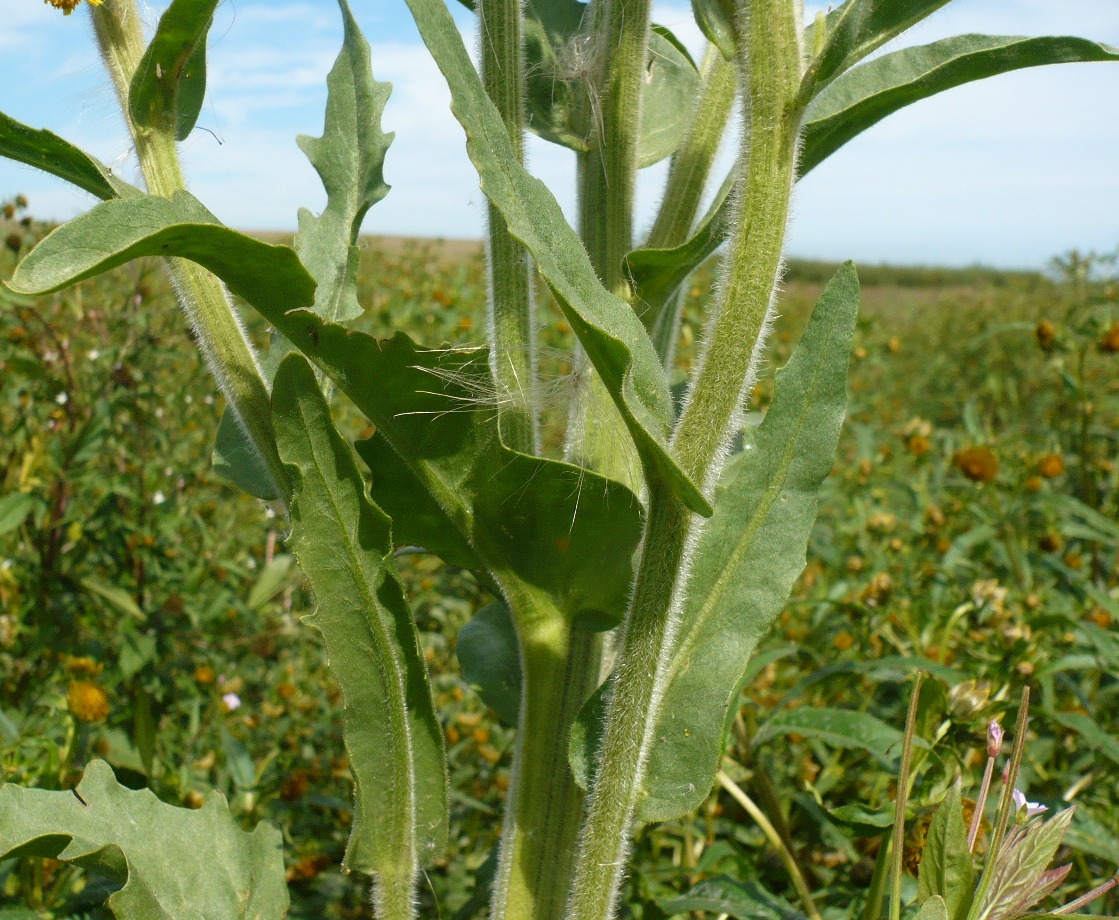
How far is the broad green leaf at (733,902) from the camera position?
1.26 m

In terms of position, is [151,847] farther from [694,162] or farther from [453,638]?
[453,638]

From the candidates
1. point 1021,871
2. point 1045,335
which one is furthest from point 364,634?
point 1045,335

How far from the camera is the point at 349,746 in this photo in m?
1.10

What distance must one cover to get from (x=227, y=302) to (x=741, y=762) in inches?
41.2

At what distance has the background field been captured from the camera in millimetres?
1541

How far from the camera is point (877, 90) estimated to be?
105cm

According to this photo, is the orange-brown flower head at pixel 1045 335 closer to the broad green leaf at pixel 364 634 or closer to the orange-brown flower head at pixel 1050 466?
the orange-brown flower head at pixel 1050 466

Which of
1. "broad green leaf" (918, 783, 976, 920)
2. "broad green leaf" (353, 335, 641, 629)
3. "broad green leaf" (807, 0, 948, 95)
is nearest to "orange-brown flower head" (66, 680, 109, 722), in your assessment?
"broad green leaf" (353, 335, 641, 629)

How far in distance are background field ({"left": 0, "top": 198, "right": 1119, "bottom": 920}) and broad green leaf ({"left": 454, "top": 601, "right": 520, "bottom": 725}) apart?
247 millimetres

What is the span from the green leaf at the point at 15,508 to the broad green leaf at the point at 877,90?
150 cm

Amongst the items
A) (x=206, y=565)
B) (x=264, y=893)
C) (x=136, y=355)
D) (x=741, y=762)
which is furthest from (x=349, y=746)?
(x=136, y=355)

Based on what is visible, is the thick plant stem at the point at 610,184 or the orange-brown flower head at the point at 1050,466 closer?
the thick plant stem at the point at 610,184

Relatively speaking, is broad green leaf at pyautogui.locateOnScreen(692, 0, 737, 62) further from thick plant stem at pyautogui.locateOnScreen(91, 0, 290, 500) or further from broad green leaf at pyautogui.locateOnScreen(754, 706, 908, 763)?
broad green leaf at pyautogui.locateOnScreen(754, 706, 908, 763)

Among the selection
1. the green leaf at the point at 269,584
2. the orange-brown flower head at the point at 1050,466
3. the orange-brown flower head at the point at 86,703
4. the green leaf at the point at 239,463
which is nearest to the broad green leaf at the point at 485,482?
the green leaf at the point at 239,463
